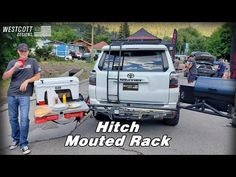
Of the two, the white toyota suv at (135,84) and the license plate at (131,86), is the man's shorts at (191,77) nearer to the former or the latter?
the white toyota suv at (135,84)

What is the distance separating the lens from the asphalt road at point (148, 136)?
432 centimetres

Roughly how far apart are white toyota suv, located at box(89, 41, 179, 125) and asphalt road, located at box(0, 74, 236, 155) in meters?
0.52

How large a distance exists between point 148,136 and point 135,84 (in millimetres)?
1040

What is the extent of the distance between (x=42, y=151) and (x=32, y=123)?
5.00 feet

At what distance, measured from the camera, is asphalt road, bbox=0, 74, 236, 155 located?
432 centimetres

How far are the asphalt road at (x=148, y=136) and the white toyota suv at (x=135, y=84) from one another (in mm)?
524

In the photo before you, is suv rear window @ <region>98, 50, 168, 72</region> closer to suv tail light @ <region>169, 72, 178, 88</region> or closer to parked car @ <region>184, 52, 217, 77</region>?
suv tail light @ <region>169, 72, 178, 88</region>

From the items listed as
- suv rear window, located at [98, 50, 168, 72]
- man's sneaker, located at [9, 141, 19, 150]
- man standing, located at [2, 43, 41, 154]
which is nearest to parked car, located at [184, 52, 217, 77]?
suv rear window, located at [98, 50, 168, 72]

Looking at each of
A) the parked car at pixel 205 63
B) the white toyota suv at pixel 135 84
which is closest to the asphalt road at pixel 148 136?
the white toyota suv at pixel 135 84

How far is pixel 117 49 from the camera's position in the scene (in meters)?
4.90
